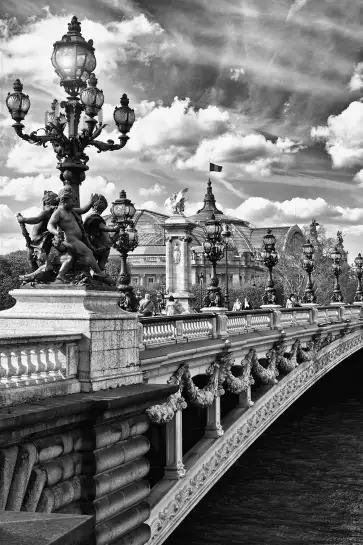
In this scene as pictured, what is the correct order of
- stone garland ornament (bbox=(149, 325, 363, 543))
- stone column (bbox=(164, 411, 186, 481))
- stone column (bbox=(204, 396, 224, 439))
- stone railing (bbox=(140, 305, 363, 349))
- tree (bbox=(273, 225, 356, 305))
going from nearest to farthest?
stone railing (bbox=(140, 305, 363, 349)) < stone garland ornament (bbox=(149, 325, 363, 543)) < stone column (bbox=(164, 411, 186, 481)) < stone column (bbox=(204, 396, 224, 439)) < tree (bbox=(273, 225, 356, 305))

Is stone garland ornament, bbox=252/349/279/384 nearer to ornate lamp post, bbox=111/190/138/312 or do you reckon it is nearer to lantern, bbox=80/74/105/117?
ornate lamp post, bbox=111/190/138/312

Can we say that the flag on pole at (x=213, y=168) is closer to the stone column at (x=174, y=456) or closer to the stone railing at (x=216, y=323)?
the stone railing at (x=216, y=323)

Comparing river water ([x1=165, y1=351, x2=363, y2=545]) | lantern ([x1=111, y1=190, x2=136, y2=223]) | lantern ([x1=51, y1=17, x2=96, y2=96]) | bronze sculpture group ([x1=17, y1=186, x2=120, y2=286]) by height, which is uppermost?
lantern ([x1=51, y1=17, x2=96, y2=96])

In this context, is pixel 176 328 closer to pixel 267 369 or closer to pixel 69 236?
pixel 69 236

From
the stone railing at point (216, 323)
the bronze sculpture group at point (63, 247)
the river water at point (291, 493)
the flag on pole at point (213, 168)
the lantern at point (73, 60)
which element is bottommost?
the river water at point (291, 493)

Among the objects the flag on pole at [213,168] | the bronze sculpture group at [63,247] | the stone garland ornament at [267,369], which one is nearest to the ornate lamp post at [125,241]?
the bronze sculpture group at [63,247]

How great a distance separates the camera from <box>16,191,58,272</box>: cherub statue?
1127cm

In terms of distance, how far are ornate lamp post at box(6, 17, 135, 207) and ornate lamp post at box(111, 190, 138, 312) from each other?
4.47 meters

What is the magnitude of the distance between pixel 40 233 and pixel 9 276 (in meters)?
50.0

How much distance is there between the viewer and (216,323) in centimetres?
1825

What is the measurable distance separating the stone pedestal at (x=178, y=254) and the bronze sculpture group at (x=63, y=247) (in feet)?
154

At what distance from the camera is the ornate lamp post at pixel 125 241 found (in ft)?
55.0

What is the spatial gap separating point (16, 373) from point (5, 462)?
3.89 ft

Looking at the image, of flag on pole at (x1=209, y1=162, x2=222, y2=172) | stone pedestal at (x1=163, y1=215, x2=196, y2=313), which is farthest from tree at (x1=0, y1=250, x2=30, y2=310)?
flag on pole at (x1=209, y1=162, x2=222, y2=172)
